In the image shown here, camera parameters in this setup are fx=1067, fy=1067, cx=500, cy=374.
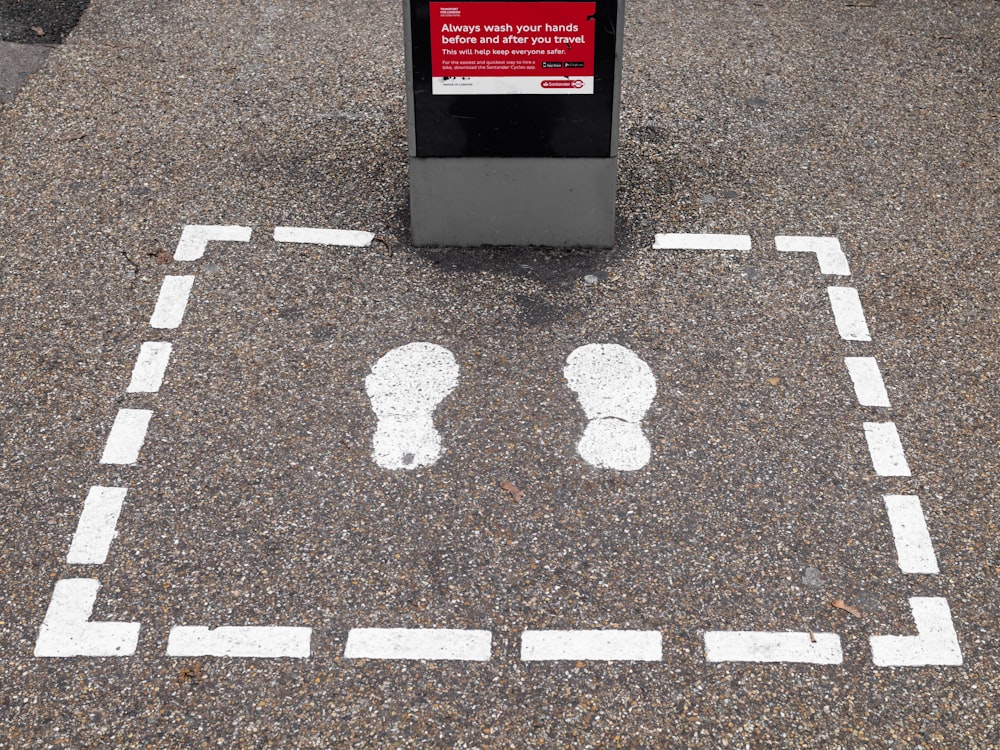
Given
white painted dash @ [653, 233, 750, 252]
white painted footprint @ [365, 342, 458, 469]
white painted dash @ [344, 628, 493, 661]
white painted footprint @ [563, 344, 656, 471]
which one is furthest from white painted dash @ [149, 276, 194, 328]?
white painted dash @ [653, 233, 750, 252]

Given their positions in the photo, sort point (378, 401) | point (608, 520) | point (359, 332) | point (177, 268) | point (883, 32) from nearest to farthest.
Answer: point (608, 520) < point (378, 401) < point (359, 332) < point (177, 268) < point (883, 32)

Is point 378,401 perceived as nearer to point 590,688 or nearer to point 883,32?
point 590,688

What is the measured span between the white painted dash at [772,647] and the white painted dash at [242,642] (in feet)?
4.72

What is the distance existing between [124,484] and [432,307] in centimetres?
166

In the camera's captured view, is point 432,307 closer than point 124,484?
No

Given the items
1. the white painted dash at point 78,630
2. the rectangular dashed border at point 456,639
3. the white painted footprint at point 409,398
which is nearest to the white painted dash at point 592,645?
the rectangular dashed border at point 456,639

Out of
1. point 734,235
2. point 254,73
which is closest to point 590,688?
point 734,235

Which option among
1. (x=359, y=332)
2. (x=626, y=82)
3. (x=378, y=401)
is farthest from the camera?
(x=626, y=82)

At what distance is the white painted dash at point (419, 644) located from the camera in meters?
3.72

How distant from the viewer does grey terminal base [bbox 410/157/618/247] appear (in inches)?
205

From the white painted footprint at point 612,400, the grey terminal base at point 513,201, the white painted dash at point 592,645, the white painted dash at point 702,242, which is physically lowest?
the white painted dash at point 592,645

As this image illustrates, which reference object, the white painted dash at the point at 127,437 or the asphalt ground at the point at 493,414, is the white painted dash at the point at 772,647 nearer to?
the asphalt ground at the point at 493,414

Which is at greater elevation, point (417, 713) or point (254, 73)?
point (254, 73)

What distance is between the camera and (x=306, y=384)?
15.6 ft
